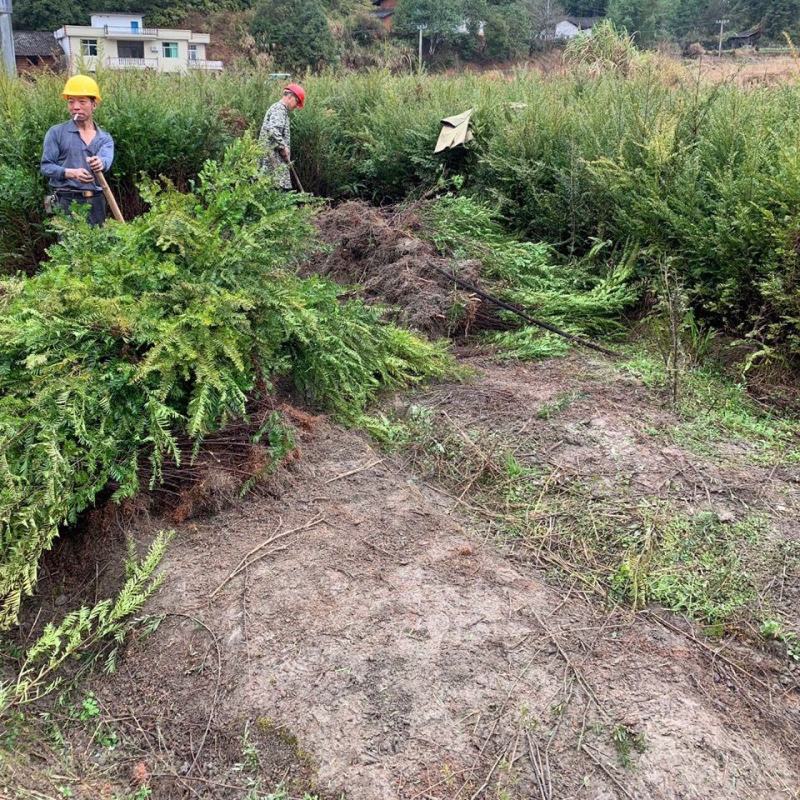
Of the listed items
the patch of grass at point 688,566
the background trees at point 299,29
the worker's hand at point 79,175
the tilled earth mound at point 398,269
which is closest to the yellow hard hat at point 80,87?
the worker's hand at point 79,175

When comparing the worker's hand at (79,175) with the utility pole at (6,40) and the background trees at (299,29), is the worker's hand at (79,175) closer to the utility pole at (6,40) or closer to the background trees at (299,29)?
the utility pole at (6,40)

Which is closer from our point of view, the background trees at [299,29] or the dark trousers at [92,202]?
the dark trousers at [92,202]

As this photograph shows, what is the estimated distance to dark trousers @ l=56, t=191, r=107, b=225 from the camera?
632 centimetres

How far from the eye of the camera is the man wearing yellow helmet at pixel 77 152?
240 inches

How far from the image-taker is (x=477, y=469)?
3955mm

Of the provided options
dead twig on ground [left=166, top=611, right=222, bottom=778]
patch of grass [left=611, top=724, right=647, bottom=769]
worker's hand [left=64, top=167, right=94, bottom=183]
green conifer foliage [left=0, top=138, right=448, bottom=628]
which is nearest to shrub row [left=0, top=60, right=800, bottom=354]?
worker's hand [left=64, top=167, right=94, bottom=183]

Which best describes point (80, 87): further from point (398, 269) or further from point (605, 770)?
point (605, 770)

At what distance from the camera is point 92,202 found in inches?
253

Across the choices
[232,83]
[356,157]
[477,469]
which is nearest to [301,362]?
[477,469]

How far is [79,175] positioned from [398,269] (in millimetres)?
2797

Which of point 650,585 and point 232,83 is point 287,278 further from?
point 232,83

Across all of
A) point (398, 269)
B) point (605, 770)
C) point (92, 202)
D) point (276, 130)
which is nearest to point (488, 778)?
point (605, 770)

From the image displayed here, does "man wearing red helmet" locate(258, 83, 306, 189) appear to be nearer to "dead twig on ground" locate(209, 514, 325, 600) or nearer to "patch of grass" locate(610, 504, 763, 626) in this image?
"dead twig on ground" locate(209, 514, 325, 600)

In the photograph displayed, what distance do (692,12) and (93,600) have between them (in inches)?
2751
